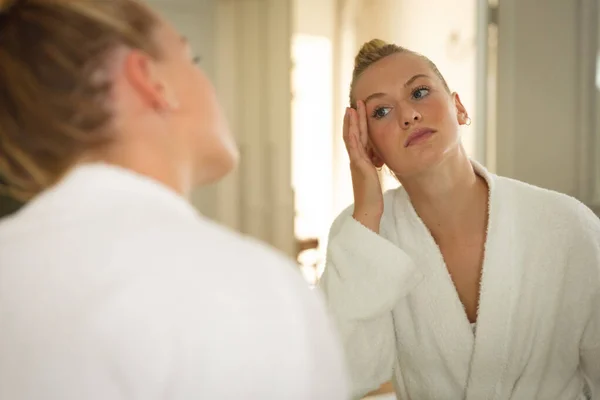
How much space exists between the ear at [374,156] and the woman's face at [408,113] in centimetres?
2

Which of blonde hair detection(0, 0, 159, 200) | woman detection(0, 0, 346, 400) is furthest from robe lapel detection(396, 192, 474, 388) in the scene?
blonde hair detection(0, 0, 159, 200)

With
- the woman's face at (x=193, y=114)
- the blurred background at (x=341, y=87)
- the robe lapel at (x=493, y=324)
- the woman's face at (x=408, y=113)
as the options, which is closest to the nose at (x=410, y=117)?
the woman's face at (x=408, y=113)

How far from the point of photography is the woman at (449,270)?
70cm

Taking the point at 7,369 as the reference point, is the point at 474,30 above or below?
above

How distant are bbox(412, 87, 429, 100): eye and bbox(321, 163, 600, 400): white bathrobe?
7.0 inches

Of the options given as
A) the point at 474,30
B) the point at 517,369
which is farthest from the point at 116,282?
the point at 474,30

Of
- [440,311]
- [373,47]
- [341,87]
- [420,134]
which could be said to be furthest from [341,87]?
[440,311]

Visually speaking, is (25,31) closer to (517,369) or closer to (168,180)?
(168,180)

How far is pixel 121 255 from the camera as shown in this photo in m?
0.31

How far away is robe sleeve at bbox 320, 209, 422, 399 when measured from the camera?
678 millimetres

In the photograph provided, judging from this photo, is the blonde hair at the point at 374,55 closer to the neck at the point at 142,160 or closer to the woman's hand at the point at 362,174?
the woman's hand at the point at 362,174

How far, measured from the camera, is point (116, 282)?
1.00 ft

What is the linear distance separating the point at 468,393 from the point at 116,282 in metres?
0.58

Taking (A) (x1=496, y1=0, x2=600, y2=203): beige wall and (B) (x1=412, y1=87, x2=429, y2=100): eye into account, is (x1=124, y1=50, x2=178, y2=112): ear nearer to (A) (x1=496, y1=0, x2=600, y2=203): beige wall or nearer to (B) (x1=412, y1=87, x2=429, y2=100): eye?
(B) (x1=412, y1=87, x2=429, y2=100): eye
